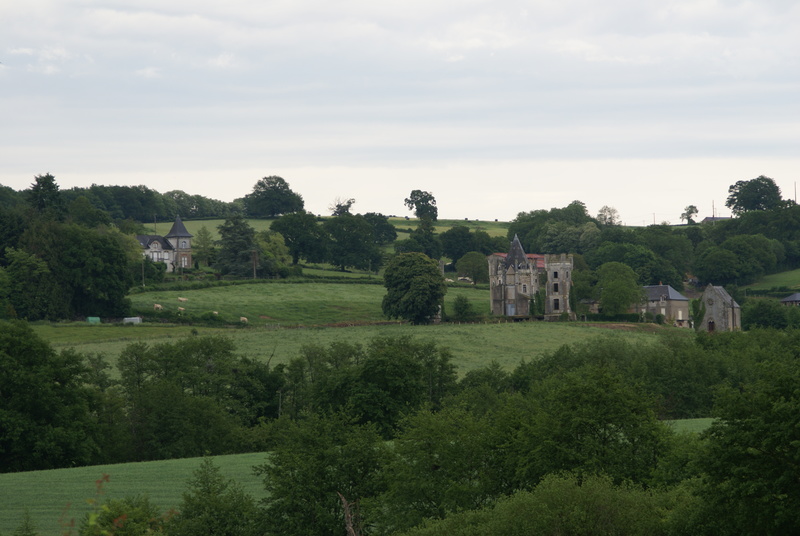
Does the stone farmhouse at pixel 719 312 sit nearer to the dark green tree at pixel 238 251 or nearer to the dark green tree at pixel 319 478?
the dark green tree at pixel 238 251

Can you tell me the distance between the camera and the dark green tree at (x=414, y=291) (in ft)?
370

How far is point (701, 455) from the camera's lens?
92.6 feet

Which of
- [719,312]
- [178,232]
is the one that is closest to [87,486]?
[719,312]

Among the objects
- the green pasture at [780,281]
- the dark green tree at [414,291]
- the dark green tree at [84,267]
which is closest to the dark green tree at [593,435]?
the dark green tree at [414,291]

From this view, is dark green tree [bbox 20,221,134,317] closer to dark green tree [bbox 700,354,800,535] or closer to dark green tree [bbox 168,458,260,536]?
dark green tree [bbox 168,458,260,536]

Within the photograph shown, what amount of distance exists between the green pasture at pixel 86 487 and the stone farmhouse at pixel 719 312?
7919 centimetres

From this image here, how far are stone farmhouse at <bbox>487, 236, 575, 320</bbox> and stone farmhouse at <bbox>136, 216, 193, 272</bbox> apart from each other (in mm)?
50021

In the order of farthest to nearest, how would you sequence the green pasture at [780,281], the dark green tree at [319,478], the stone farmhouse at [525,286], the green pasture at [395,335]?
the green pasture at [780,281]
the stone farmhouse at [525,286]
the green pasture at [395,335]
the dark green tree at [319,478]

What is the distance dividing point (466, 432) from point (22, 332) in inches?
1177

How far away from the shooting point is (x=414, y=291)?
113 meters

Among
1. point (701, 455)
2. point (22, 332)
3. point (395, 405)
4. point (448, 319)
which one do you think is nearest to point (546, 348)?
point (448, 319)

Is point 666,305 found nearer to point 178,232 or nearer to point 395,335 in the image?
point 395,335

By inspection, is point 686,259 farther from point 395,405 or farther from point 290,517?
point 290,517

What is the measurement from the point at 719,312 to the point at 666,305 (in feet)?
29.6
